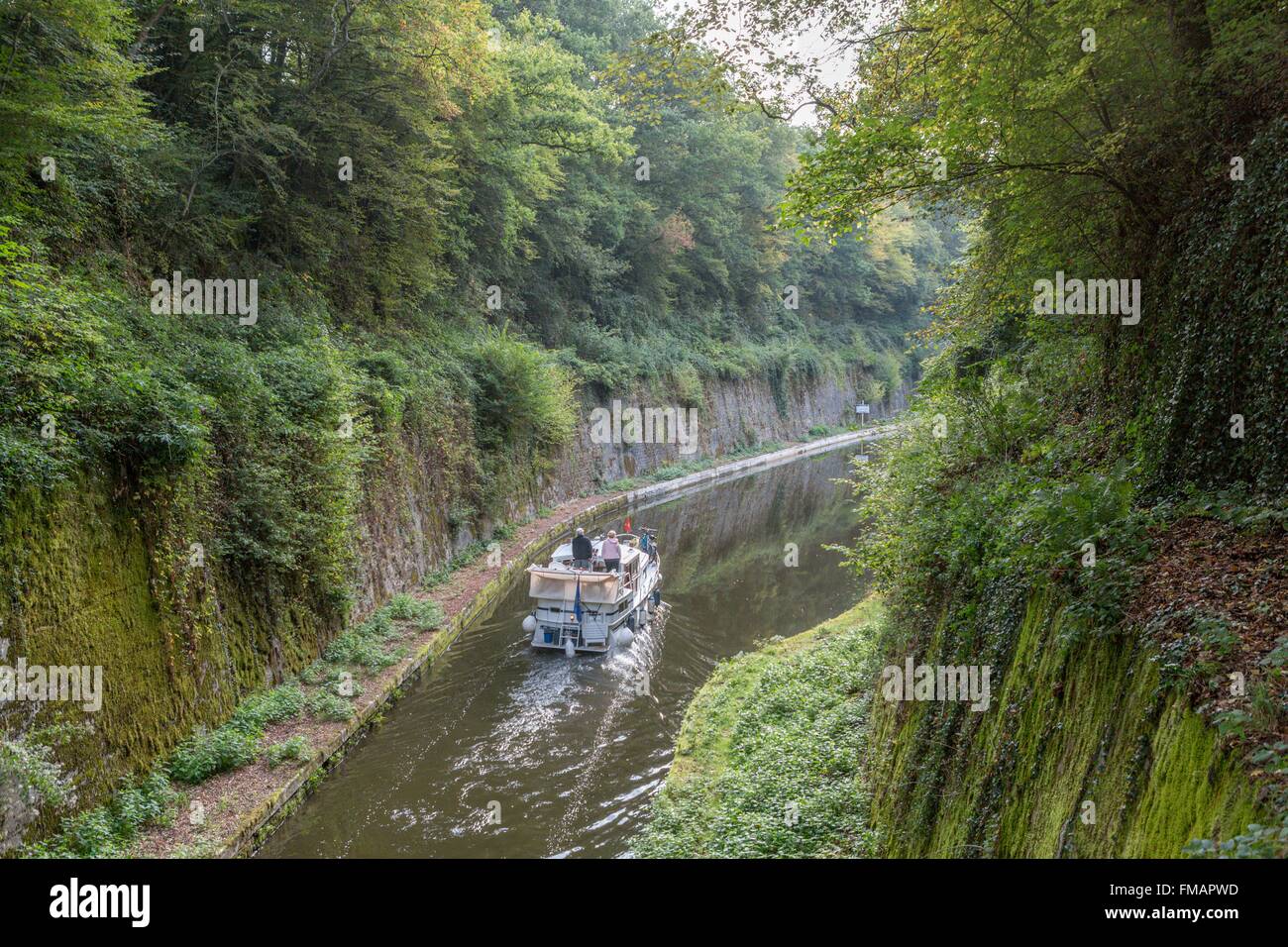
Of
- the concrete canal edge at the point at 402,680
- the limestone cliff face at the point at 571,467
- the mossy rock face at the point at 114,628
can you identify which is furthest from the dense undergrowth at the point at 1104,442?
the mossy rock face at the point at 114,628

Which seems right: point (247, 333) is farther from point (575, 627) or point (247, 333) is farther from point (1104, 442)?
point (1104, 442)

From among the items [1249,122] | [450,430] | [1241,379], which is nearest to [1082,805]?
[1241,379]

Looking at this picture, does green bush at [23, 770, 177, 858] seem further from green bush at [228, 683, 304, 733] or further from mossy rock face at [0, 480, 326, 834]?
green bush at [228, 683, 304, 733]

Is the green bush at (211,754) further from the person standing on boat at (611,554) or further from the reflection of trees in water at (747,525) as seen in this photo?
the reflection of trees in water at (747,525)

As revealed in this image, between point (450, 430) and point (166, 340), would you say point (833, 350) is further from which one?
point (166, 340)

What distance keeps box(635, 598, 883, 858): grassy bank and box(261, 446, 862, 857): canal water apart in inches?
27.7

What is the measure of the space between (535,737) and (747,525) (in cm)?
1842

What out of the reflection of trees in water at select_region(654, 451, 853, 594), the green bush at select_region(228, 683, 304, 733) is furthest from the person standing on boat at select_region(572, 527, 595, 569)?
the green bush at select_region(228, 683, 304, 733)

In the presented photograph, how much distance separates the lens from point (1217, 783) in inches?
132

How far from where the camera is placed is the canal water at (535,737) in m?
10.0

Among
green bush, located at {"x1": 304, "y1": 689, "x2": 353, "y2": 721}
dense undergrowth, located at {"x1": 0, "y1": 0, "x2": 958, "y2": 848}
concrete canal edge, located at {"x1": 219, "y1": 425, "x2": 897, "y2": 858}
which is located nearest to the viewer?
dense undergrowth, located at {"x1": 0, "y1": 0, "x2": 958, "y2": 848}

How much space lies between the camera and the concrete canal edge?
9078 millimetres

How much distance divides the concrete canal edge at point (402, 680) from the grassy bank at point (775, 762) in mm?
4550
